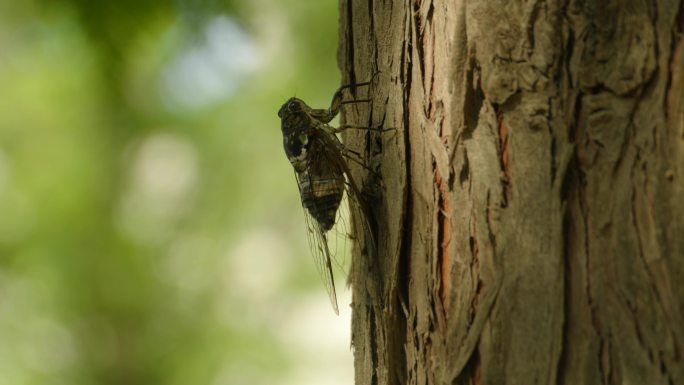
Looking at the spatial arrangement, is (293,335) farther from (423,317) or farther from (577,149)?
(577,149)

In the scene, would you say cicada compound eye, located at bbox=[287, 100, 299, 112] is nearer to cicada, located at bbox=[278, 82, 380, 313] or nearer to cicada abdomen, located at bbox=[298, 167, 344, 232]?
cicada, located at bbox=[278, 82, 380, 313]

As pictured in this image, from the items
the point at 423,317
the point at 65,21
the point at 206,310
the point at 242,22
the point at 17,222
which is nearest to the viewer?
the point at 423,317

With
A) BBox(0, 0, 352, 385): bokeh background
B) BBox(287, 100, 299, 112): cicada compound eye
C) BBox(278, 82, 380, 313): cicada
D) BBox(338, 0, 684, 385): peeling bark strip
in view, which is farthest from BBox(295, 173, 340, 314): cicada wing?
BBox(0, 0, 352, 385): bokeh background

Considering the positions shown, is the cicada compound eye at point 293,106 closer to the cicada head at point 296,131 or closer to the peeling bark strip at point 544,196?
the cicada head at point 296,131

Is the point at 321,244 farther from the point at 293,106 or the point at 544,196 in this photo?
the point at 544,196

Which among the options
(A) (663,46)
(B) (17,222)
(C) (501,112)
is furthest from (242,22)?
(B) (17,222)

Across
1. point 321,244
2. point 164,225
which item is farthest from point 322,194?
point 164,225

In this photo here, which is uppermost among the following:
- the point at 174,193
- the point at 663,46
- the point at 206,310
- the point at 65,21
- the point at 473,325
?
the point at 174,193
